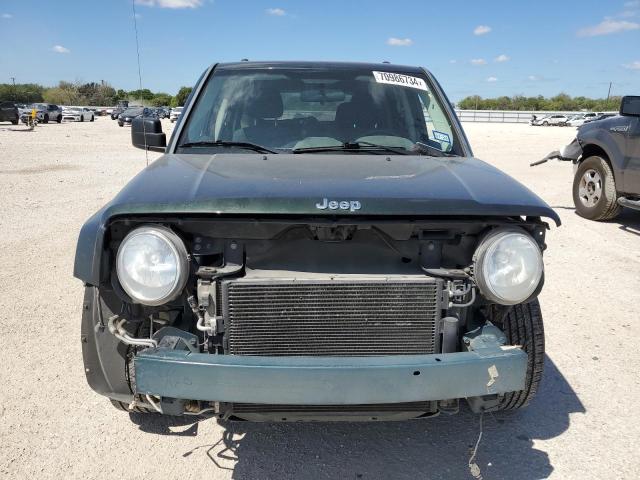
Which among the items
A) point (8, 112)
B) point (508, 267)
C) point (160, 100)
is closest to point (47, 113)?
point (8, 112)

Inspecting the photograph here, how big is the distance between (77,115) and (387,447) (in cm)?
4719

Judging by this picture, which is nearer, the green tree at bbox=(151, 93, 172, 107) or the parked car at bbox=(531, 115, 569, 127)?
the parked car at bbox=(531, 115, 569, 127)

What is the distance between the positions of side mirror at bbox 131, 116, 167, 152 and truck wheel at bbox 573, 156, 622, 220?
630 cm

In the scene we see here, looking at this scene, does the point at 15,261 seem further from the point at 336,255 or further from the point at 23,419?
the point at 336,255

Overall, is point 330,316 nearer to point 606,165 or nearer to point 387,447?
point 387,447

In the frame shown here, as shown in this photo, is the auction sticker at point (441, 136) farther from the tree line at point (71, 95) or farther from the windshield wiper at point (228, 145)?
the tree line at point (71, 95)

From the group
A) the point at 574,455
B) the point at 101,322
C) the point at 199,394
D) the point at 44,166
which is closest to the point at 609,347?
the point at 574,455

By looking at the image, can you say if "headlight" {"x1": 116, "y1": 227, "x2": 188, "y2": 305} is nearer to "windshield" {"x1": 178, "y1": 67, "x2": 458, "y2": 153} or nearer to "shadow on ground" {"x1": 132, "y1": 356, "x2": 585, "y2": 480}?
"shadow on ground" {"x1": 132, "y1": 356, "x2": 585, "y2": 480}

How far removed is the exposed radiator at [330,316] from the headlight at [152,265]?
19 cm

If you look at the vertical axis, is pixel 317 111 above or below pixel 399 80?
below

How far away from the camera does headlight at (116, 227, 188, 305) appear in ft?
6.95

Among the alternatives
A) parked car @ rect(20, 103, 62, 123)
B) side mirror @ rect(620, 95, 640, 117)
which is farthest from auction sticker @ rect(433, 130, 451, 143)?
parked car @ rect(20, 103, 62, 123)

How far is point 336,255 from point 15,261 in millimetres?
4628

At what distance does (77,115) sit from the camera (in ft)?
145
